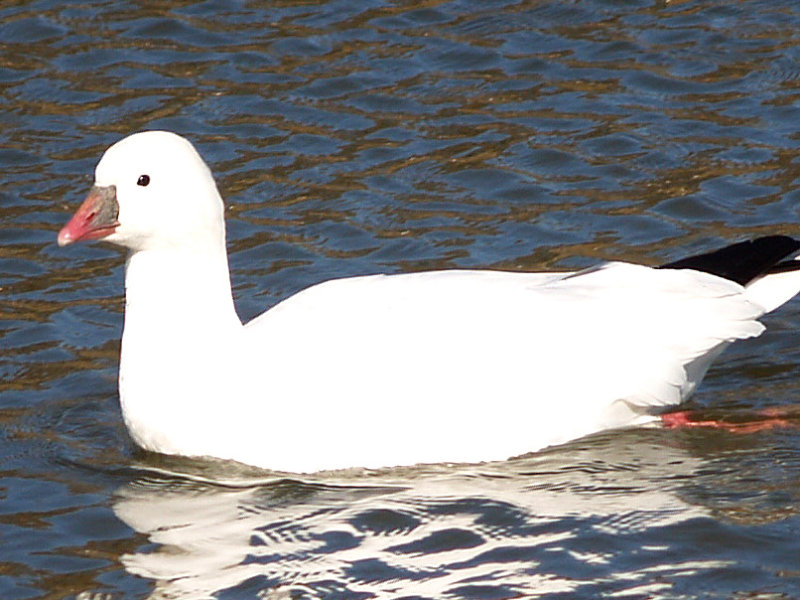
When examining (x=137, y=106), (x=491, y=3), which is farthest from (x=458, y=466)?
(x=491, y=3)

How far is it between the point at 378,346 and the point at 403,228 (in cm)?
248

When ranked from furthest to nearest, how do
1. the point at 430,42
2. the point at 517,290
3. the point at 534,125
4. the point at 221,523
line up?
the point at 430,42 < the point at 534,125 < the point at 517,290 < the point at 221,523

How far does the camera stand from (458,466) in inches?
293

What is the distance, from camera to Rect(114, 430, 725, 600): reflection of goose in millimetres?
6586

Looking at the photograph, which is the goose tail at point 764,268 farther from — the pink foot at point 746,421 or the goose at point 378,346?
the pink foot at point 746,421

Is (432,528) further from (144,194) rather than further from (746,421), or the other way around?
(144,194)

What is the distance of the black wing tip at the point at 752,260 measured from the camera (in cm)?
790

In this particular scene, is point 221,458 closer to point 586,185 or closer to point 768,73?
point 586,185

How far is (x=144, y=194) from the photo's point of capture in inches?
297

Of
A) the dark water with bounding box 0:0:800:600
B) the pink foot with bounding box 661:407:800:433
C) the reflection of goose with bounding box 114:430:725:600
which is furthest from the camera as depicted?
the pink foot with bounding box 661:407:800:433

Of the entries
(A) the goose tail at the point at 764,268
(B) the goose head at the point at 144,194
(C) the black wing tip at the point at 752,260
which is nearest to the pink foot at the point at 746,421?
(A) the goose tail at the point at 764,268

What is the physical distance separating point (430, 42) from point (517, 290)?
14.7ft

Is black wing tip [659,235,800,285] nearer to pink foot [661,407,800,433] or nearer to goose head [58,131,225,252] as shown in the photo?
pink foot [661,407,800,433]

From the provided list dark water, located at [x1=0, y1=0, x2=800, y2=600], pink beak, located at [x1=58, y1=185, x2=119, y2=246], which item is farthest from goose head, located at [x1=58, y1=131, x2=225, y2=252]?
dark water, located at [x1=0, y1=0, x2=800, y2=600]
